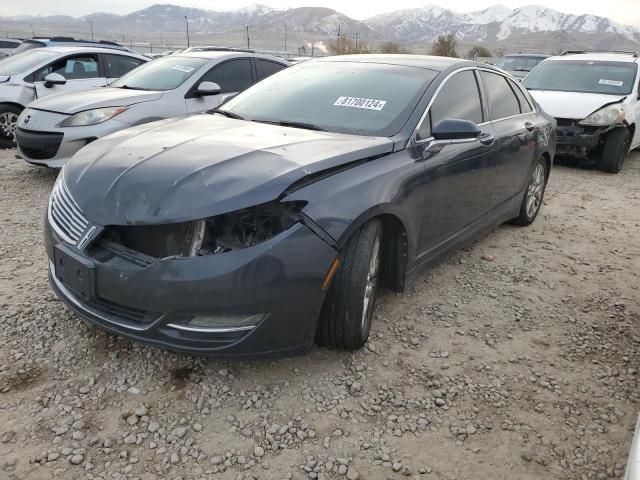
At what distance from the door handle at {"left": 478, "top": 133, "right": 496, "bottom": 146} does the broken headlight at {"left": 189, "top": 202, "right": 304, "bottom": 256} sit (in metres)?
1.92

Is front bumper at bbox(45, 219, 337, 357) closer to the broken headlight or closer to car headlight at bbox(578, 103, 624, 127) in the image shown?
the broken headlight

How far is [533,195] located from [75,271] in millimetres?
4311

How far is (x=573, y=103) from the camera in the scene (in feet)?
25.9

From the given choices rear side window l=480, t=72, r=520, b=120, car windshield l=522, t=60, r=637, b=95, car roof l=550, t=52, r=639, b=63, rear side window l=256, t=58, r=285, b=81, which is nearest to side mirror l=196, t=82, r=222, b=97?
rear side window l=256, t=58, r=285, b=81

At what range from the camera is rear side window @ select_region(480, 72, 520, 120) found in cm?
419

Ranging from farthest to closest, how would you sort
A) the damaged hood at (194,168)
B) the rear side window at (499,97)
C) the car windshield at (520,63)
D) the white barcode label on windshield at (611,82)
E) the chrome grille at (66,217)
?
1. the car windshield at (520,63)
2. the white barcode label on windshield at (611,82)
3. the rear side window at (499,97)
4. the chrome grille at (66,217)
5. the damaged hood at (194,168)

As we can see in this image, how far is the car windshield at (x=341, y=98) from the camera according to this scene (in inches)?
126

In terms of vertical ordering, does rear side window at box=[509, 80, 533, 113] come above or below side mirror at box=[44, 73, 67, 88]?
above

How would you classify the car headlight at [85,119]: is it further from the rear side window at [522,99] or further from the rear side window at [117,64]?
the rear side window at [522,99]

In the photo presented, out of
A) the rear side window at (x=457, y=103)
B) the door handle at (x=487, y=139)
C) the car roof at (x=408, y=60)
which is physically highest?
the car roof at (x=408, y=60)

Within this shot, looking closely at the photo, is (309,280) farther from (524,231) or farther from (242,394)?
(524,231)

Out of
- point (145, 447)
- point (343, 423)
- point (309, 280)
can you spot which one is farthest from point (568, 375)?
point (145, 447)

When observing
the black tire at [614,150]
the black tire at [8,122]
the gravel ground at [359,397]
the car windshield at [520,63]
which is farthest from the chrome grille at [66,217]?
the car windshield at [520,63]

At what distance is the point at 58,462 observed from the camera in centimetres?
211
